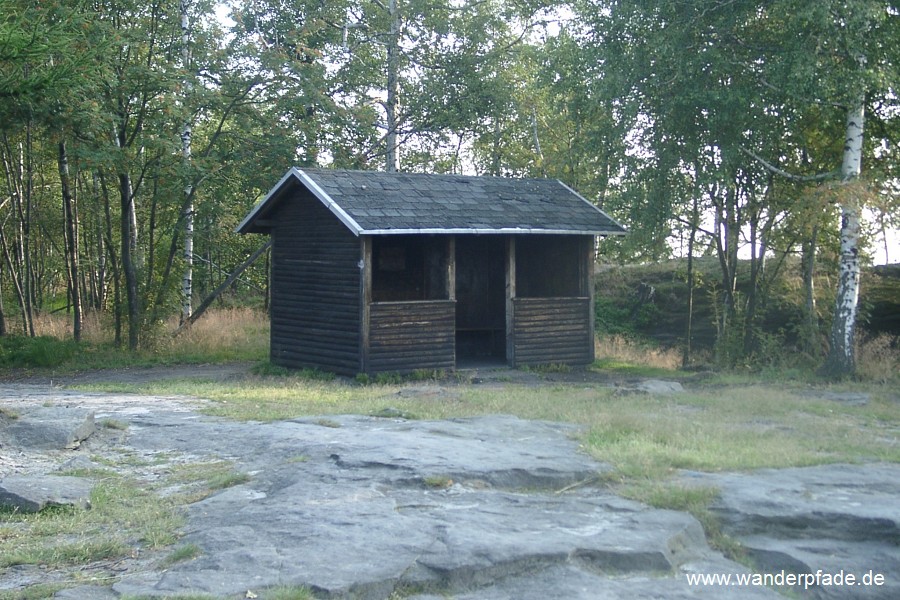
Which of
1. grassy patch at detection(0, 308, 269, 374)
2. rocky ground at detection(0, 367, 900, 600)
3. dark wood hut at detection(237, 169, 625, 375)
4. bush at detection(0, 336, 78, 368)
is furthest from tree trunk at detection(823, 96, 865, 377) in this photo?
bush at detection(0, 336, 78, 368)

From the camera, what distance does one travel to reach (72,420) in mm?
9891

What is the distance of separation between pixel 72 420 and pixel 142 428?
42.3 inches

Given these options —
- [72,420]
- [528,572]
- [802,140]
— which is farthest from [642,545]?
[802,140]

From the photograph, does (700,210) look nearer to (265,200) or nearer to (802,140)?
(802,140)

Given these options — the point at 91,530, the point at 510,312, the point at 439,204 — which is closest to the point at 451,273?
the point at 439,204

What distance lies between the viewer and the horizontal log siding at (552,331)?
59.5 feet

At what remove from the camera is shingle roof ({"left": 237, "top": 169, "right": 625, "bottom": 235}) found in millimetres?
16297

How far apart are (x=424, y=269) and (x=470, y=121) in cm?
1087

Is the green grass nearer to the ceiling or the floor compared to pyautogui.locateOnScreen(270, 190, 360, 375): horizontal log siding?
nearer to the floor

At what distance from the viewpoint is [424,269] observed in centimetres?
1897

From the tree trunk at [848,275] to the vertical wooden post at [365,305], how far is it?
818 cm

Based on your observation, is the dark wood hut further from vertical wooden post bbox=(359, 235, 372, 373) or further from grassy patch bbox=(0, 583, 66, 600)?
grassy patch bbox=(0, 583, 66, 600)

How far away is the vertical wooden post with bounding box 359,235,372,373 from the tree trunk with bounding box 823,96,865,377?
8.18 m

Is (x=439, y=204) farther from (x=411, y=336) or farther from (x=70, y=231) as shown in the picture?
(x=70, y=231)
